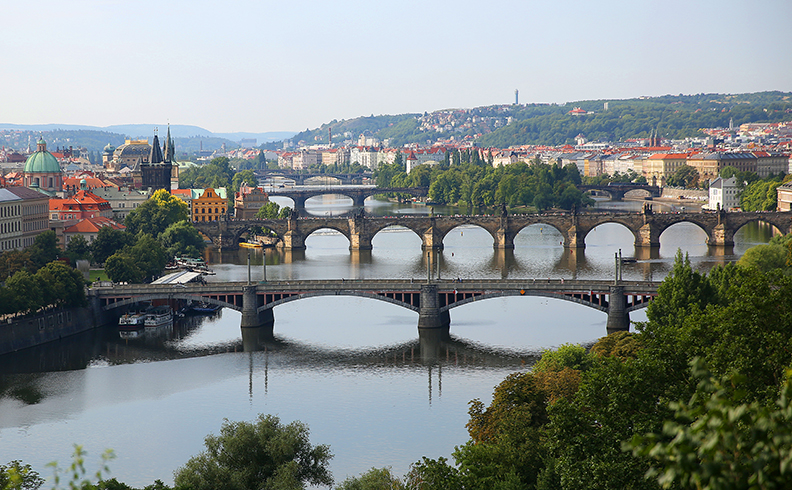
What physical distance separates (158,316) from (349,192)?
7199 cm

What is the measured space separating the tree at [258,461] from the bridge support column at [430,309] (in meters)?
18.8

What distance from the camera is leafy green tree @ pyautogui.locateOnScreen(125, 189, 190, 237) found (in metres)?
68.9

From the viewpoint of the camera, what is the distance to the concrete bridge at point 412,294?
41781 mm

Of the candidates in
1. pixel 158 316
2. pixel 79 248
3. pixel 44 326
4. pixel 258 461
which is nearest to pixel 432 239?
pixel 79 248

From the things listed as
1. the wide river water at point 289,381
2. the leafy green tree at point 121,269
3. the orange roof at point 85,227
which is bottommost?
the wide river water at point 289,381

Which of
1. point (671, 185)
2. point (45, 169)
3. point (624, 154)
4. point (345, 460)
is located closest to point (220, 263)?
point (45, 169)

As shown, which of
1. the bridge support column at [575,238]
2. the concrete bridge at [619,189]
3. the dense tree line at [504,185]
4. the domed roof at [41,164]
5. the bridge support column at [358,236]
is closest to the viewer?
the bridge support column at [575,238]

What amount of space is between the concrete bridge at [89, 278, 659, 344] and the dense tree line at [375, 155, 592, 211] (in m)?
47.5

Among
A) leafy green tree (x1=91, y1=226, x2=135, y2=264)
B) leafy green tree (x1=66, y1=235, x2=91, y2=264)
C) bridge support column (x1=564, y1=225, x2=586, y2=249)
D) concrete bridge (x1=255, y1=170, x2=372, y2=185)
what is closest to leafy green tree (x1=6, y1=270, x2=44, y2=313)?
leafy green tree (x1=66, y1=235, x2=91, y2=264)

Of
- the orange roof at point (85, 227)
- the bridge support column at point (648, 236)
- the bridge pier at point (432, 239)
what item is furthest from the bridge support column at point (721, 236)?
the orange roof at point (85, 227)

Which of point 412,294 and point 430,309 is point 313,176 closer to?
point 412,294

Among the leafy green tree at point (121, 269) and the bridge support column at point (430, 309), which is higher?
the leafy green tree at point (121, 269)

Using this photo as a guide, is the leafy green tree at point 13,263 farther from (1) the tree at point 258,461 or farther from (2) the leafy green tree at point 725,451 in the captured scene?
(2) the leafy green tree at point 725,451

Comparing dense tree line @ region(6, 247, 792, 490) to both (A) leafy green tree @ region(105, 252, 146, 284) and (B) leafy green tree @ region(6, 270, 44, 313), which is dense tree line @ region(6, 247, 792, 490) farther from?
(A) leafy green tree @ region(105, 252, 146, 284)
